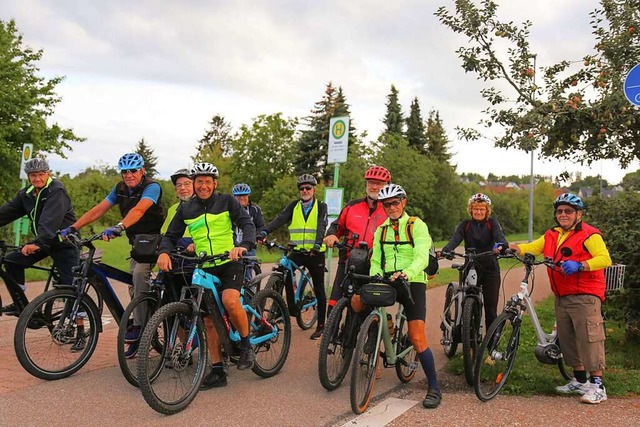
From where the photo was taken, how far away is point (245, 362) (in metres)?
5.11

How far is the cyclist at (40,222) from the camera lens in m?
5.71

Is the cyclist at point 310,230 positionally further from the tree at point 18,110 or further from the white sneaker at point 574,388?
the tree at point 18,110

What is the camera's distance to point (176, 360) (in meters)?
4.66

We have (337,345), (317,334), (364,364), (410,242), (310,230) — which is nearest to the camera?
(364,364)

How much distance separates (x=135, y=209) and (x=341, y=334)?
2267mm

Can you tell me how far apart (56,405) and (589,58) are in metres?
7.50

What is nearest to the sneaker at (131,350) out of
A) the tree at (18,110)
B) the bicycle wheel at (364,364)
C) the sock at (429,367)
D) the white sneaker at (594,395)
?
the bicycle wheel at (364,364)

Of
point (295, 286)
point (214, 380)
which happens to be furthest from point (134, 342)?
point (295, 286)

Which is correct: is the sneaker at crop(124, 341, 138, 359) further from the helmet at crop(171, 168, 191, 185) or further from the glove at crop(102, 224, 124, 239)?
the helmet at crop(171, 168, 191, 185)

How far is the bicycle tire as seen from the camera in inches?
178

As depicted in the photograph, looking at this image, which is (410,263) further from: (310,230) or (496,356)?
(310,230)

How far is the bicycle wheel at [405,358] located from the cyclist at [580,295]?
1300 millimetres

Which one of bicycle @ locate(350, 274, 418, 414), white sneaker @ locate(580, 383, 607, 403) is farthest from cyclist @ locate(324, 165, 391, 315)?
A: white sneaker @ locate(580, 383, 607, 403)

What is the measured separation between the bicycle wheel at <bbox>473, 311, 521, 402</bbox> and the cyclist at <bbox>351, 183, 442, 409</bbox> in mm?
390
